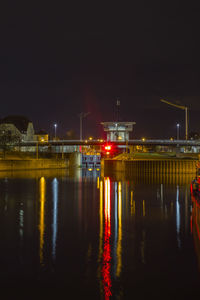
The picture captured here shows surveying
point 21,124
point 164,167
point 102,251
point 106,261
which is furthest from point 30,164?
point 106,261

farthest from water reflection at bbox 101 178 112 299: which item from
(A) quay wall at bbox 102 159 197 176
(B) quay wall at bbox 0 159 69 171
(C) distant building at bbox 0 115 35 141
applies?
(C) distant building at bbox 0 115 35 141

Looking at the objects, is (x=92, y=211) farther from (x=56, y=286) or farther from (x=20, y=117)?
(x=20, y=117)

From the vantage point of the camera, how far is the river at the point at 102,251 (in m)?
12.4

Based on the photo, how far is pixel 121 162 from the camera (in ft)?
270

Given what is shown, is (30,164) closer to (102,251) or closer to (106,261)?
(102,251)

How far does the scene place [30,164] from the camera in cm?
9931

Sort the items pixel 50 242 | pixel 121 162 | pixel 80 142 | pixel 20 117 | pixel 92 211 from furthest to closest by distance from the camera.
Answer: pixel 20 117, pixel 80 142, pixel 121 162, pixel 92 211, pixel 50 242

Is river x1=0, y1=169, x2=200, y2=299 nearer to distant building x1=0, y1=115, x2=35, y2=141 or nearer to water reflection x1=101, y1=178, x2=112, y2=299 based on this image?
water reflection x1=101, y1=178, x2=112, y2=299

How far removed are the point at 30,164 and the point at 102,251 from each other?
84.8m

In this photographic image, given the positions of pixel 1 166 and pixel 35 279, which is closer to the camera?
pixel 35 279

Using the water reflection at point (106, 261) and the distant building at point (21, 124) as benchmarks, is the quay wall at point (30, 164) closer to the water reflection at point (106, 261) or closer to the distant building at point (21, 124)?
the distant building at point (21, 124)

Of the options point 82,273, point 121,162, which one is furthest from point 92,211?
point 121,162

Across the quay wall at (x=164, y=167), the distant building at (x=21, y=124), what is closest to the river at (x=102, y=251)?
the quay wall at (x=164, y=167)

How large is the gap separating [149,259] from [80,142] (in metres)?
114
